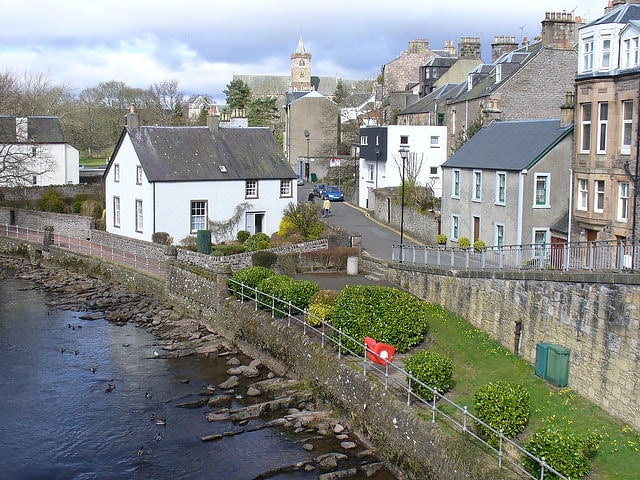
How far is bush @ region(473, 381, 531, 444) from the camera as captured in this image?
1702cm

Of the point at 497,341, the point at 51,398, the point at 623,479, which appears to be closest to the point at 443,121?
the point at 497,341

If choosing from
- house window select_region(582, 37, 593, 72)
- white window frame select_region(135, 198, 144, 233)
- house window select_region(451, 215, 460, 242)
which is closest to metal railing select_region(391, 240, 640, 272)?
house window select_region(451, 215, 460, 242)

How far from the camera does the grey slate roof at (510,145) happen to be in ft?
109

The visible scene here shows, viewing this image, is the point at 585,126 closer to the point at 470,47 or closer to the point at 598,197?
the point at 598,197

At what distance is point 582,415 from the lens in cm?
1823

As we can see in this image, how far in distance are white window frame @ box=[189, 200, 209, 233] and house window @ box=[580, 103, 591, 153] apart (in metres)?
24.1

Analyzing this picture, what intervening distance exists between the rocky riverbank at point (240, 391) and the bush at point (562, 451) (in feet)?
16.9

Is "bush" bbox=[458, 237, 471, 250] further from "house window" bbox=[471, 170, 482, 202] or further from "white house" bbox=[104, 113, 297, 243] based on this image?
"white house" bbox=[104, 113, 297, 243]

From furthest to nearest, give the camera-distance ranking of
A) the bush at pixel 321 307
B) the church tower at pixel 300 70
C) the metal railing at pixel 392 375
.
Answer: the church tower at pixel 300 70 → the bush at pixel 321 307 → the metal railing at pixel 392 375

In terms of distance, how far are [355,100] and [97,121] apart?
3690 centimetres

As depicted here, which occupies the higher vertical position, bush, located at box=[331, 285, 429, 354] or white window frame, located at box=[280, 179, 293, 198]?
white window frame, located at box=[280, 179, 293, 198]

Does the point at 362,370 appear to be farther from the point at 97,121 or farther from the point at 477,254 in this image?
the point at 97,121

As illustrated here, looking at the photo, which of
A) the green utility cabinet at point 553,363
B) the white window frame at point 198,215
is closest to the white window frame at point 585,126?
the green utility cabinet at point 553,363

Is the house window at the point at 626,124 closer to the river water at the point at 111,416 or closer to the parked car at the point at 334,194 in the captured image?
the river water at the point at 111,416
